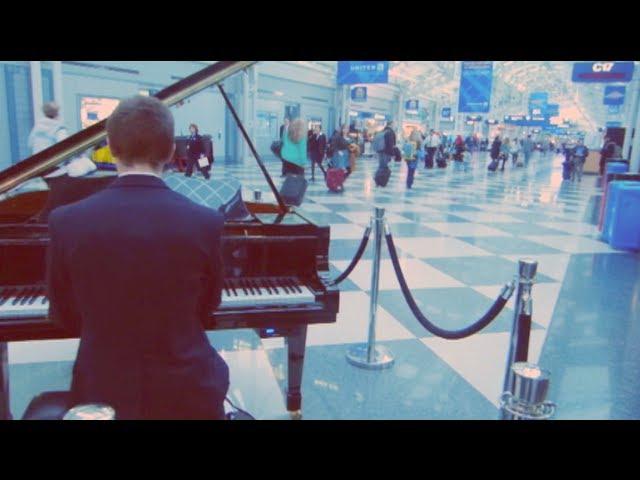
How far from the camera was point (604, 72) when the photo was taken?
555 inches

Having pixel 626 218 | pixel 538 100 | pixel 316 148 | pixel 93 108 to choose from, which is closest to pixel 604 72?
pixel 316 148

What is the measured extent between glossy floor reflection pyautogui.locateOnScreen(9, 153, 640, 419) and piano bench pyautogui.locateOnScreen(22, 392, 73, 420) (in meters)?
1.43

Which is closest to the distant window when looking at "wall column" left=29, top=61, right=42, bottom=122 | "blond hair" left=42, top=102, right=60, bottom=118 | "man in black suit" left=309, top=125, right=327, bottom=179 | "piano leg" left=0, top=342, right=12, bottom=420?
"wall column" left=29, top=61, right=42, bottom=122

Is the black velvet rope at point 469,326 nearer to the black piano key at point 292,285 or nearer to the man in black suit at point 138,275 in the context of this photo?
the black piano key at point 292,285

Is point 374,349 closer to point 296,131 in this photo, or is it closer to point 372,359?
point 372,359

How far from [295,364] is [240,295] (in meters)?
0.59

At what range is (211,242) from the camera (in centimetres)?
153

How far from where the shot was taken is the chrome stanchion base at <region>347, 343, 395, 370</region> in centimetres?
335

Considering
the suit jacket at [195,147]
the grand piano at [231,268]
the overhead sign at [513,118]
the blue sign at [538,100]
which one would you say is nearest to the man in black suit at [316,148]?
the suit jacket at [195,147]

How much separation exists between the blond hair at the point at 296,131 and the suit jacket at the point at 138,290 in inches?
297

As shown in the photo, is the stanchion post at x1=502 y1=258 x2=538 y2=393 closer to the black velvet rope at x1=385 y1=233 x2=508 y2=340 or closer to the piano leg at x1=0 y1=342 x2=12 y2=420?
the black velvet rope at x1=385 y1=233 x2=508 y2=340
